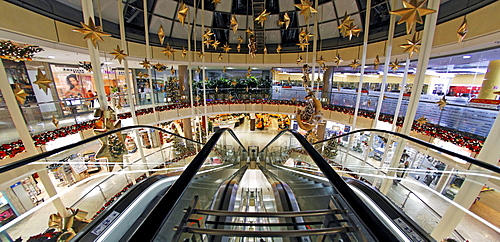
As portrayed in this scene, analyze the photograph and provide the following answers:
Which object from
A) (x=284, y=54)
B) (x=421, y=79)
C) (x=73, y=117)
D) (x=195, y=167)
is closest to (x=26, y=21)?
(x=73, y=117)

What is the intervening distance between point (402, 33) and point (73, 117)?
14345 mm

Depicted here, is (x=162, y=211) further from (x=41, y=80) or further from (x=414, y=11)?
(x=41, y=80)

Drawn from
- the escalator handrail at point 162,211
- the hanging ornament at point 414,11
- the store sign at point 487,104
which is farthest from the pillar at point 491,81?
the escalator handrail at point 162,211

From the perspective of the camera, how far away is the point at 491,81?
248 inches

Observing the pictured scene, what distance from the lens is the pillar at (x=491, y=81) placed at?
611cm

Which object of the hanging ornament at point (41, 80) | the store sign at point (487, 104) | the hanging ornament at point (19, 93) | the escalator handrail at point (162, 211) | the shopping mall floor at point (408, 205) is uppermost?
the hanging ornament at point (41, 80)

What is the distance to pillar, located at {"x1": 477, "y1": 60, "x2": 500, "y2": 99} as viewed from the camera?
611cm

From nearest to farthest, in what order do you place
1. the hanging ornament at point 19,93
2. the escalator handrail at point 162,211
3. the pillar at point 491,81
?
the escalator handrail at point 162,211 → the hanging ornament at point 19,93 → the pillar at point 491,81

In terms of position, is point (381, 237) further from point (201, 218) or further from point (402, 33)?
point (402, 33)

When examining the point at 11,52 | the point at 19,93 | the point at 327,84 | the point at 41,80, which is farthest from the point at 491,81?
the point at 11,52

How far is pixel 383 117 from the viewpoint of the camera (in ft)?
26.5

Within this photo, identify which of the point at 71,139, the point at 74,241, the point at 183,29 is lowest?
the point at 71,139

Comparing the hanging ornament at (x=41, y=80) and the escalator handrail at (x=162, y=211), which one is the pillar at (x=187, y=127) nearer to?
the hanging ornament at (x=41, y=80)

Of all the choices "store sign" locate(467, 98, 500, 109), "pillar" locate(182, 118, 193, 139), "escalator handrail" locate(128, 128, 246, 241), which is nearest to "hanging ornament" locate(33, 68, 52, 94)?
"escalator handrail" locate(128, 128, 246, 241)
